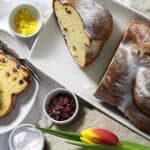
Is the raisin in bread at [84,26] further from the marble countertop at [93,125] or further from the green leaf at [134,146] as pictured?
the green leaf at [134,146]

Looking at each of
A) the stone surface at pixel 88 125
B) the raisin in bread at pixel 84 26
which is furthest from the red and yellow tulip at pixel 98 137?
the raisin in bread at pixel 84 26


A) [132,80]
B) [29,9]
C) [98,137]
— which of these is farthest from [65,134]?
[29,9]

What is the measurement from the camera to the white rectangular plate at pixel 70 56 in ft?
5.38

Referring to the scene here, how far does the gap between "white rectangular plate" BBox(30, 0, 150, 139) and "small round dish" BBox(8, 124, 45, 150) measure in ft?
0.53

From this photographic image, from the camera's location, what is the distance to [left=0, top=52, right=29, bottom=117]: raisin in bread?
65.9 inches

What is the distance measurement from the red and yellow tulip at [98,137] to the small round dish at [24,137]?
205 millimetres

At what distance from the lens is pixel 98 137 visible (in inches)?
→ 58.3

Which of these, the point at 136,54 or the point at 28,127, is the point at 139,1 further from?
the point at 28,127

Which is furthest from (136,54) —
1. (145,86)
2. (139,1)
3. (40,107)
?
(40,107)

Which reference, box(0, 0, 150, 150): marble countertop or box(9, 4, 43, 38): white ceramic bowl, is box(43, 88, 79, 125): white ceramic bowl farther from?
box(9, 4, 43, 38): white ceramic bowl

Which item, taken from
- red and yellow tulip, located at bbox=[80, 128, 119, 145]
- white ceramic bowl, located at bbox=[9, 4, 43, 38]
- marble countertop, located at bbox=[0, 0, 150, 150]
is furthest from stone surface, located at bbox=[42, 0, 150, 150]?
white ceramic bowl, located at bbox=[9, 4, 43, 38]

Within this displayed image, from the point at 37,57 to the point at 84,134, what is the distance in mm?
306

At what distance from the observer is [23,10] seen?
1.71 metres

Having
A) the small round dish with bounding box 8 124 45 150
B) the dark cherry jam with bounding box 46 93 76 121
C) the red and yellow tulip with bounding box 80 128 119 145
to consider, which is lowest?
the small round dish with bounding box 8 124 45 150
